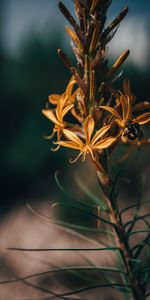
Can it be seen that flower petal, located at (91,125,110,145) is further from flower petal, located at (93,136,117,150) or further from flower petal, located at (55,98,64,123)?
flower petal, located at (55,98,64,123)

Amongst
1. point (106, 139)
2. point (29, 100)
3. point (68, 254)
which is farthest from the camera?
point (29, 100)

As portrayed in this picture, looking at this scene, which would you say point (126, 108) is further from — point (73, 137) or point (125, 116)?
point (73, 137)

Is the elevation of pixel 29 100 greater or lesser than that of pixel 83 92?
greater

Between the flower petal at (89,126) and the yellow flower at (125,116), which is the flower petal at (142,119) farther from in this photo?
the flower petal at (89,126)

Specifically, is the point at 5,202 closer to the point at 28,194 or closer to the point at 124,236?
the point at 28,194

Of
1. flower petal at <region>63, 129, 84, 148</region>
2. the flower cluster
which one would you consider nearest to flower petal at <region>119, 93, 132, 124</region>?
the flower cluster

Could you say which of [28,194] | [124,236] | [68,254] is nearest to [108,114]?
[124,236]

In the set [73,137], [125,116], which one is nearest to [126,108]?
[125,116]

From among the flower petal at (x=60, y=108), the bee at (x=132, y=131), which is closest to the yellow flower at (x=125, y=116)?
the bee at (x=132, y=131)
